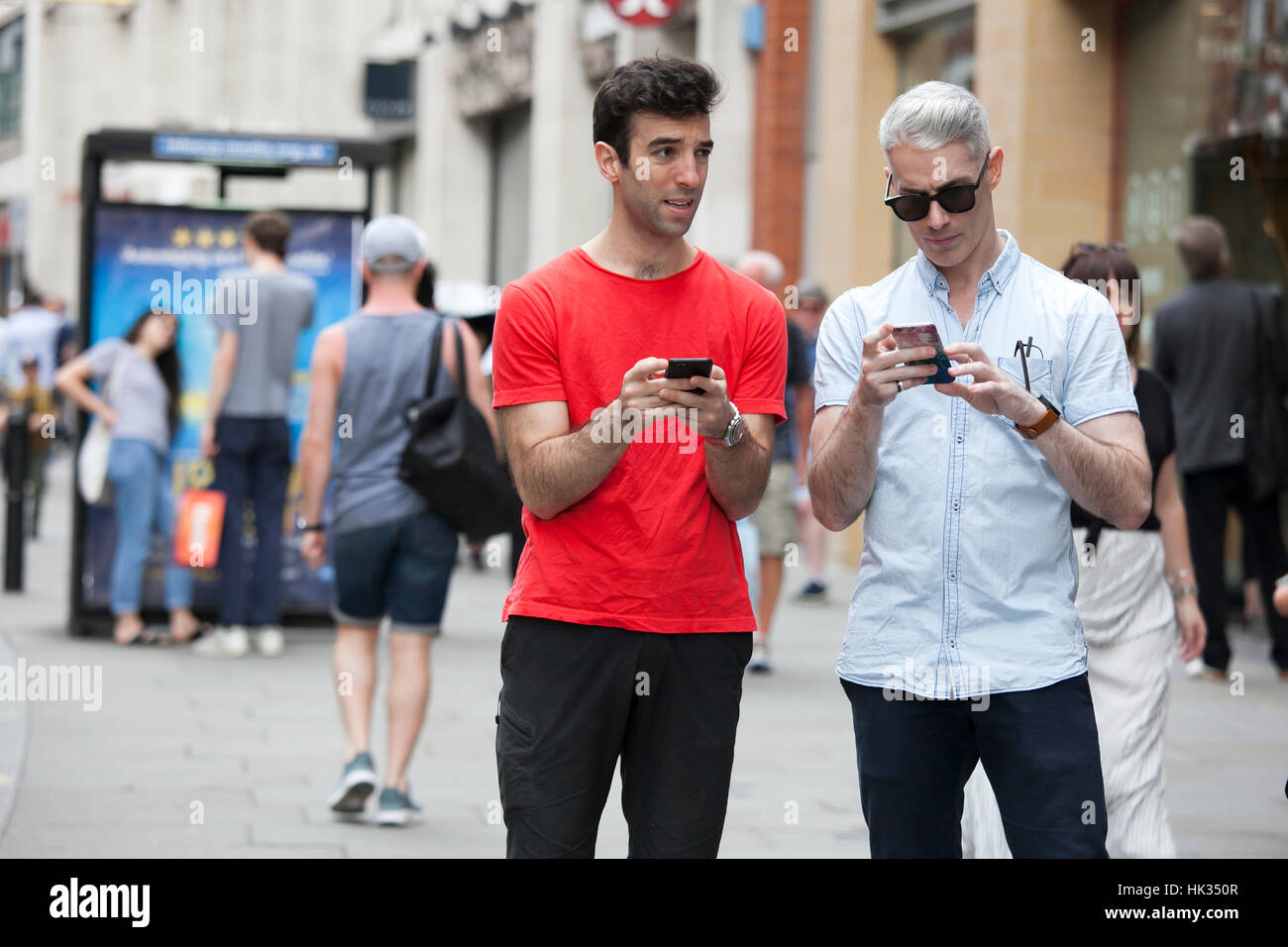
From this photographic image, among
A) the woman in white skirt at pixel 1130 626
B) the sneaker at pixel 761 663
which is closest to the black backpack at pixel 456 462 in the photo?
the woman in white skirt at pixel 1130 626

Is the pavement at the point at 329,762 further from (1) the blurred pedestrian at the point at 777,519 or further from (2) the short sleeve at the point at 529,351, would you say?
(2) the short sleeve at the point at 529,351

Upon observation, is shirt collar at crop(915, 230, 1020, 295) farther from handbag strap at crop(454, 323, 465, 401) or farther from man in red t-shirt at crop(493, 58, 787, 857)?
handbag strap at crop(454, 323, 465, 401)

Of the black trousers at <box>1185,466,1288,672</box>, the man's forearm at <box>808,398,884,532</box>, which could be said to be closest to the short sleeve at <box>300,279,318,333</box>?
the black trousers at <box>1185,466,1288,672</box>

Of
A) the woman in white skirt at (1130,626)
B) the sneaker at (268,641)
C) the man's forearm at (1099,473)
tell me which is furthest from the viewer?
the sneaker at (268,641)

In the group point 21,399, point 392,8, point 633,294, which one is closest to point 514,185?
point 392,8

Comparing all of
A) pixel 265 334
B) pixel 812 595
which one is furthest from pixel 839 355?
pixel 812 595

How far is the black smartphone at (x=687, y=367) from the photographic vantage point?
2.98 m

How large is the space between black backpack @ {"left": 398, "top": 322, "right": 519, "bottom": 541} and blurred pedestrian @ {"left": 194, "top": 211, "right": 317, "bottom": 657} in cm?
325

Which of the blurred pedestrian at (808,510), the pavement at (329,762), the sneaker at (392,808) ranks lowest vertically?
the pavement at (329,762)

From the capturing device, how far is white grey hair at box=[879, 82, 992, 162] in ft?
10.2

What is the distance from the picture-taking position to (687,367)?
2986 millimetres

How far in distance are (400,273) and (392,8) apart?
21.5m

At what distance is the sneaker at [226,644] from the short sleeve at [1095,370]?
6.92m

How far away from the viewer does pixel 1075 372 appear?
10.6ft
